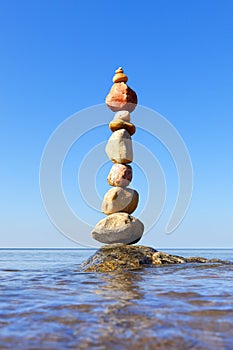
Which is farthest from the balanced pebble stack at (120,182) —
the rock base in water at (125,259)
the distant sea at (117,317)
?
the distant sea at (117,317)

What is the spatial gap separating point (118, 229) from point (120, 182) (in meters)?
1.74

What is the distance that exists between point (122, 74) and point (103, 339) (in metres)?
12.2

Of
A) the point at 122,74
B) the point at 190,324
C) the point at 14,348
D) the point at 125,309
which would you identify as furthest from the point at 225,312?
the point at 122,74

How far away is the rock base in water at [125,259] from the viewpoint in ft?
32.2

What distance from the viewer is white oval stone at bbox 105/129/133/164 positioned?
12.5 metres

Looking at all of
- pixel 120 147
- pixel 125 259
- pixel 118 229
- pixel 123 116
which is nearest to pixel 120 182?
pixel 120 147

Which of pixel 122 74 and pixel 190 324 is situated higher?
pixel 122 74

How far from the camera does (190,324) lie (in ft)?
11.4

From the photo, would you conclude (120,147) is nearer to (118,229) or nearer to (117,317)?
(118,229)

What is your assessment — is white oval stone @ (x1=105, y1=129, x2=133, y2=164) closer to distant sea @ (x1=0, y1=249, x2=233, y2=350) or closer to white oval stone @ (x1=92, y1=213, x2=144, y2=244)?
white oval stone @ (x1=92, y1=213, x2=144, y2=244)

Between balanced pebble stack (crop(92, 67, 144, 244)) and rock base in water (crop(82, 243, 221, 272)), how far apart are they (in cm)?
94

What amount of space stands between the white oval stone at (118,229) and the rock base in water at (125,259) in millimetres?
866

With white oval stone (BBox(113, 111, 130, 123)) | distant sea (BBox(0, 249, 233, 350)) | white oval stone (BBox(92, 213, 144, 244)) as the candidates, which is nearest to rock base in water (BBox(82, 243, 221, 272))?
white oval stone (BBox(92, 213, 144, 244))

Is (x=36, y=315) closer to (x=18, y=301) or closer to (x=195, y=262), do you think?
(x=18, y=301)
